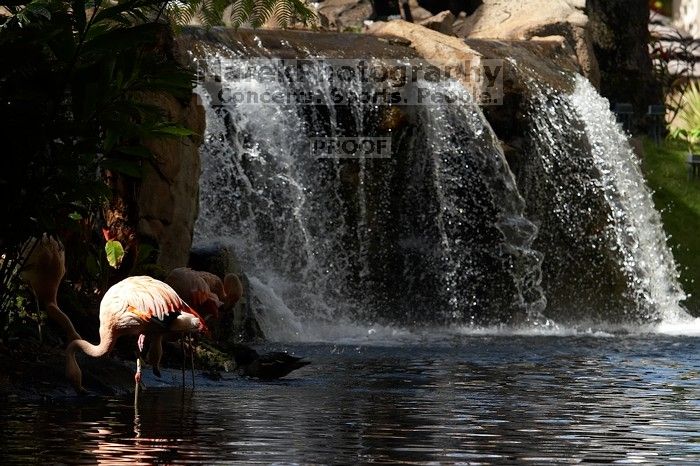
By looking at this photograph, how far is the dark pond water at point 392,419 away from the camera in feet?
20.6

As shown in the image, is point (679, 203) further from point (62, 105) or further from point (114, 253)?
point (62, 105)

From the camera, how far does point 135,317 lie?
833cm

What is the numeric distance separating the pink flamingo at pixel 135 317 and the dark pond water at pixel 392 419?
291 mm

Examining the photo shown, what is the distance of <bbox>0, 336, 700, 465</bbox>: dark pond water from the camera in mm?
6285

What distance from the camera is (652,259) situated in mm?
21234

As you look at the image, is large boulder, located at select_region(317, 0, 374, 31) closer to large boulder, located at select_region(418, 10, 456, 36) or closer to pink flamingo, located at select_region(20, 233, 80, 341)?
large boulder, located at select_region(418, 10, 456, 36)

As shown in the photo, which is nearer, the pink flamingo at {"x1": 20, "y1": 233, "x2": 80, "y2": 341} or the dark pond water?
the dark pond water

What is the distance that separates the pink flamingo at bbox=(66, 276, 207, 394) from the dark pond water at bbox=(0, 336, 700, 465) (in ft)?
0.96

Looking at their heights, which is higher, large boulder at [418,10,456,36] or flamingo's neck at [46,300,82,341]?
large boulder at [418,10,456,36]

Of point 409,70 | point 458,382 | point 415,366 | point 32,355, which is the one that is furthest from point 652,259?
point 32,355

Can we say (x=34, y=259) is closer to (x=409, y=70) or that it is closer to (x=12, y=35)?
(x=12, y=35)

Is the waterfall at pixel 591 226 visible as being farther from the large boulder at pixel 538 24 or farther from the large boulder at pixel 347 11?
the large boulder at pixel 347 11

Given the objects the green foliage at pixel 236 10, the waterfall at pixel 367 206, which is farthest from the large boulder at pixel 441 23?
the green foliage at pixel 236 10

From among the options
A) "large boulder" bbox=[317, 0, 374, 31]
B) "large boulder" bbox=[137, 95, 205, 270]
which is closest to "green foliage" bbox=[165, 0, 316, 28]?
"large boulder" bbox=[137, 95, 205, 270]
